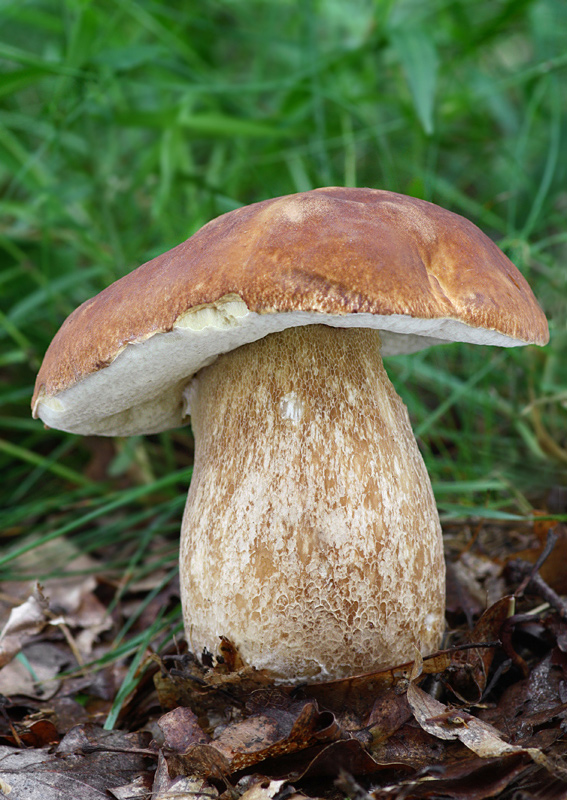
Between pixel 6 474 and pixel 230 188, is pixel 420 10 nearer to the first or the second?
pixel 230 188

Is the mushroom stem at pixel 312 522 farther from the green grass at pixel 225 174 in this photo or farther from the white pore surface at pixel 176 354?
the green grass at pixel 225 174

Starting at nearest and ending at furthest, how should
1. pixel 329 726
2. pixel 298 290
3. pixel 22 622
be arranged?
pixel 298 290
pixel 329 726
pixel 22 622

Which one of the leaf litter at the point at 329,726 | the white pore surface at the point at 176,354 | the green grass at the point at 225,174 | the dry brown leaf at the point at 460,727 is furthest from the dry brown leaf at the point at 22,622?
the dry brown leaf at the point at 460,727

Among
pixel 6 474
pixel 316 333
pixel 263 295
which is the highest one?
pixel 263 295

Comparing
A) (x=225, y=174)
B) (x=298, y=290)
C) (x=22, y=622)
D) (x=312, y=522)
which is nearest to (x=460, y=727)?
(x=312, y=522)

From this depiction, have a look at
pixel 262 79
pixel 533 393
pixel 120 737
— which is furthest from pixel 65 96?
pixel 120 737

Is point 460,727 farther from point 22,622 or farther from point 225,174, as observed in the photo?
point 225,174

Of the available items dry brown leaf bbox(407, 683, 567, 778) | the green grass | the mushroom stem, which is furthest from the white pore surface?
dry brown leaf bbox(407, 683, 567, 778)
